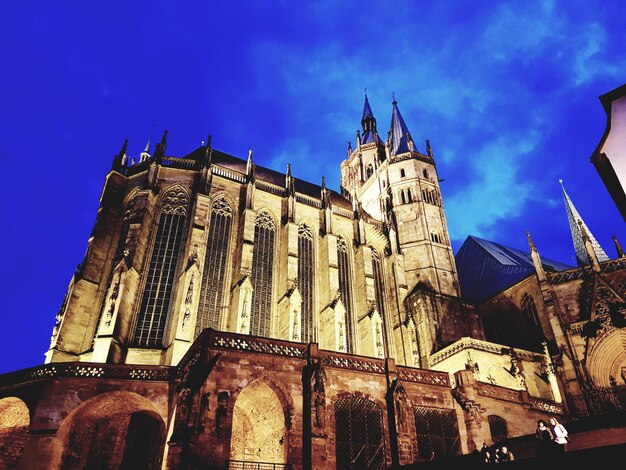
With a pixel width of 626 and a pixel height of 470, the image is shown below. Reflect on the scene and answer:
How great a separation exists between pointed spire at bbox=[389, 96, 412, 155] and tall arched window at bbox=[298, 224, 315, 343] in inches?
620

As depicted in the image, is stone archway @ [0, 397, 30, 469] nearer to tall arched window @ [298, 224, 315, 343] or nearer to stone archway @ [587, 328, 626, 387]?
tall arched window @ [298, 224, 315, 343]

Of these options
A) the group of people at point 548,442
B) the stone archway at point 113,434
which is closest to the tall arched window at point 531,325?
the group of people at point 548,442

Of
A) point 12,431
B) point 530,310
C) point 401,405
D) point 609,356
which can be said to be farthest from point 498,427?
point 12,431

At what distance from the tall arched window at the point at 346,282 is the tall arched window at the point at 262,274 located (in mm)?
4739

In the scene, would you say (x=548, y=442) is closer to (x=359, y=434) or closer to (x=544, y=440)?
(x=544, y=440)

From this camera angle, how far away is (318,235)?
28875 millimetres

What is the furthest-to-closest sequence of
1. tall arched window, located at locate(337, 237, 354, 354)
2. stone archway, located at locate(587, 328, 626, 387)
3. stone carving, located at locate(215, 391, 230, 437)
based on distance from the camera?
tall arched window, located at locate(337, 237, 354, 354) → stone archway, located at locate(587, 328, 626, 387) → stone carving, located at locate(215, 391, 230, 437)

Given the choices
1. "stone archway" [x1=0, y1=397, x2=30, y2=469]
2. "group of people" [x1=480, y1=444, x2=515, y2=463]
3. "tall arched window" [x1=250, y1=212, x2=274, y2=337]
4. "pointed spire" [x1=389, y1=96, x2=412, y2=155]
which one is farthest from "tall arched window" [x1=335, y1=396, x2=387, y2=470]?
"pointed spire" [x1=389, y1=96, x2=412, y2=155]

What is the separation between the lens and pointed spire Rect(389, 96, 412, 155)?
41.1 m

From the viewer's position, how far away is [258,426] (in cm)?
1520

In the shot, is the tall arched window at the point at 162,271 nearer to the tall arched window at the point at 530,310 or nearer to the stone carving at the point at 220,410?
the stone carving at the point at 220,410

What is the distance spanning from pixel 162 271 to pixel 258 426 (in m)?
10.6

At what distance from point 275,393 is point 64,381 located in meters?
6.61

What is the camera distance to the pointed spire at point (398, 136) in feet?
135
